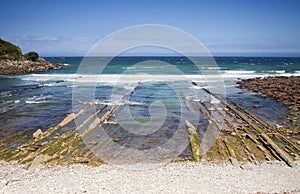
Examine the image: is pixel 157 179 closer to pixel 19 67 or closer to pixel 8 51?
pixel 19 67

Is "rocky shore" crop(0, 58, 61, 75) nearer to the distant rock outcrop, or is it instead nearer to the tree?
the distant rock outcrop

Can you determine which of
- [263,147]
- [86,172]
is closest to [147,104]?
[263,147]

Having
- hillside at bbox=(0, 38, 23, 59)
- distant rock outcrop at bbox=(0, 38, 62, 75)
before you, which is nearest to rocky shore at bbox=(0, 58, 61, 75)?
distant rock outcrop at bbox=(0, 38, 62, 75)

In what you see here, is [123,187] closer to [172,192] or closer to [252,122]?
[172,192]

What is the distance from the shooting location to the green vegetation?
6526cm

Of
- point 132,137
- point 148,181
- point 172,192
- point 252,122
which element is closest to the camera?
point 172,192

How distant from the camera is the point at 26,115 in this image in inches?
757

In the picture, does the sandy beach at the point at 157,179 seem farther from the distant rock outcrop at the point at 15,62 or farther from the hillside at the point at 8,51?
the hillside at the point at 8,51

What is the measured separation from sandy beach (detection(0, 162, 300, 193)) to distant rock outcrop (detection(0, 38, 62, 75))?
4869 centimetres

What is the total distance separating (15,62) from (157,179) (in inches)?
2460

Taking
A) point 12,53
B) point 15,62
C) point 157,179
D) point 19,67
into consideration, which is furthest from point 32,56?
point 157,179

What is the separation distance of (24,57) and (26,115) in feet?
185

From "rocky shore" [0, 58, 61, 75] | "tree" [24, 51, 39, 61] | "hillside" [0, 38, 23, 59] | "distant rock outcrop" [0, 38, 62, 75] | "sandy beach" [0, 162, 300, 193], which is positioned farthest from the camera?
"tree" [24, 51, 39, 61]

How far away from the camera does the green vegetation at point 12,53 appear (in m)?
65.3
